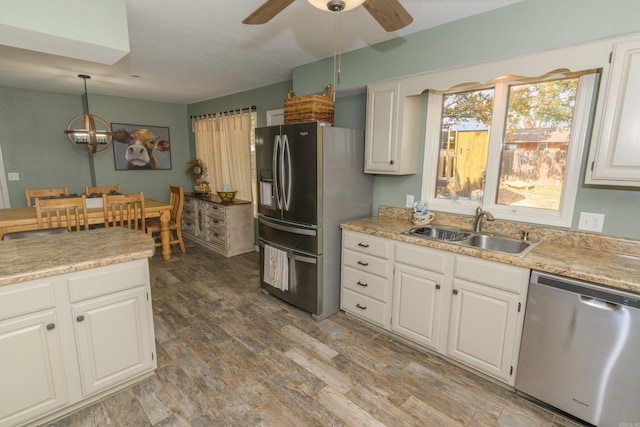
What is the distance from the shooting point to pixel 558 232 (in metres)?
2.15

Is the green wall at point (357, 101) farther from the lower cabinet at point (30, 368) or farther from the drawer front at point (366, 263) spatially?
the lower cabinet at point (30, 368)

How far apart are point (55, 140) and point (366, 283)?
17.6ft

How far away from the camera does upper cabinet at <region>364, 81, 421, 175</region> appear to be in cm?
261

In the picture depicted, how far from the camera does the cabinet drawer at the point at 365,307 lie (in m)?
2.62

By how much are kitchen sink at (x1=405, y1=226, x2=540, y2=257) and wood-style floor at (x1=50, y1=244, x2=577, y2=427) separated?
0.90 metres

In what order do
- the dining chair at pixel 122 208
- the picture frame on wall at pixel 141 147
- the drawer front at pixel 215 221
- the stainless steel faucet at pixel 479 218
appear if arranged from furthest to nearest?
the picture frame on wall at pixel 141 147, the drawer front at pixel 215 221, the dining chair at pixel 122 208, the stainless steel faucet at pixel 479 218

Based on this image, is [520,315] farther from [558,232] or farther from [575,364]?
[558,232]

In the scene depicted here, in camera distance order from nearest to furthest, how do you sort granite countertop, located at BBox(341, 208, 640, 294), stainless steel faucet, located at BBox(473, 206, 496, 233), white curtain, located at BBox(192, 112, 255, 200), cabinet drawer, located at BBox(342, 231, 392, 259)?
granite countertop, located at BBox(341, 208, 640, 294)
stainless steel faucet, located at BBox(473, 206, 496, 233)
cabinet drawer, located at BBox(342, 231, 392, 259)
white curtain, located at BBox(192, 112, 255, 200)

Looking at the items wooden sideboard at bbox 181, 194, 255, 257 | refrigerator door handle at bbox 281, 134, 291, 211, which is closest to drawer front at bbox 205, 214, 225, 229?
wooden sideboard at bbox 181, 194, 255, 257

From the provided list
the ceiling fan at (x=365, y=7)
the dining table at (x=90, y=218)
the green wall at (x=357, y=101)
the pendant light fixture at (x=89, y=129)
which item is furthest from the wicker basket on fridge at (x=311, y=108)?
the pendant light fixture at (x=89, y=129)

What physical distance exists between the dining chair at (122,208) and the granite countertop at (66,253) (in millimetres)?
1548

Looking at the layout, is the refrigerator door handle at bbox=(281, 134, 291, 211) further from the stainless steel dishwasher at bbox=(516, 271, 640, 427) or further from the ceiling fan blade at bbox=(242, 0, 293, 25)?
the stainless steel dishwasher at bbox=(516, 271, 640, 427)

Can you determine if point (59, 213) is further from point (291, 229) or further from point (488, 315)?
point (488, 315)

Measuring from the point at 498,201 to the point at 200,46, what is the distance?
9.57ft
